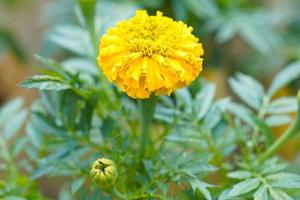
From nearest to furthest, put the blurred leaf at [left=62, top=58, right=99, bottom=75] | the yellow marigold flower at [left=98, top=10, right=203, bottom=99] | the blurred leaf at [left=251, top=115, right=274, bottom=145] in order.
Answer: the yellow marigold flower at [left=98, top=10, right=203, bottom=99], the blurred leaf at [left=251, top=115, right=274, bottom=145], the blurred leaf at [left=62, top=58, right=99, bottom=75]

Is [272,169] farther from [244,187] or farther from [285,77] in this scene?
[285,77]

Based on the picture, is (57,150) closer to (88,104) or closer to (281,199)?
(88,104)

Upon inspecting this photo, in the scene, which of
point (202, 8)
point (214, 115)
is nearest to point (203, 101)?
point (214, 115)

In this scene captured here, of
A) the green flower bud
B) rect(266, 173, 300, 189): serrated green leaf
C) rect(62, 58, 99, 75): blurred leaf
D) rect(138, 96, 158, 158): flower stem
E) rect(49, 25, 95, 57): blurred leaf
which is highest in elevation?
rect(49, 25, 95, 57): blurred leaf

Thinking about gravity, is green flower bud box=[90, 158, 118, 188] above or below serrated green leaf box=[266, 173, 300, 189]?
below

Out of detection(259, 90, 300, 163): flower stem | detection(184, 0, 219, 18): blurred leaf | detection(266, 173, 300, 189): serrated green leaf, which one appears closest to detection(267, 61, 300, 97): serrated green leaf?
detection(259, 90, 300, 163): flower stem

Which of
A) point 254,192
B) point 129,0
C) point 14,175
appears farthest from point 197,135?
point 129,0

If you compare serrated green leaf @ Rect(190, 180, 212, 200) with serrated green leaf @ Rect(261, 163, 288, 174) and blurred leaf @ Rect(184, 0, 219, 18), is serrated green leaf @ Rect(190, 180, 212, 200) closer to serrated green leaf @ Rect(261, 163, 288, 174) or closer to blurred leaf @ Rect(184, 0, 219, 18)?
serrated green leaf @ Rect(261, 163, 288, 174)
